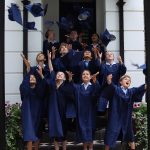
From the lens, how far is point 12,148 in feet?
23.7

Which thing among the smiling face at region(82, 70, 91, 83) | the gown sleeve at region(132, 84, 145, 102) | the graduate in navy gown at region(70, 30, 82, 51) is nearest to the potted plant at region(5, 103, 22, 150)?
the smiling face at region(82, 70, 91, 83)

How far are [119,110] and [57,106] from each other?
105 cm

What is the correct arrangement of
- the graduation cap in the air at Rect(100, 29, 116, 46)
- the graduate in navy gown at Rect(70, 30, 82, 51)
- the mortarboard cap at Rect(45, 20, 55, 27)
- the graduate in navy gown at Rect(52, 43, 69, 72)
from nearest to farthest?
the graduate in navy gown at Rect(52, 43, 69, 72)
the graduation cap in the air at Rect(100, 29, 116, 46)
the graduate in navy gown at Rect(70, 30, 82, 51)
the mortarboard cap at Rect(45, 20, 55, 27)

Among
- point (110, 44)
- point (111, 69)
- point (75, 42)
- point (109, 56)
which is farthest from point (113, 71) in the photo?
point (110, 44)

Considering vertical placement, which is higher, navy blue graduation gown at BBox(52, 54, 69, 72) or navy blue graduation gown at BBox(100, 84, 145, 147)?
navy blue graduation gown at BBox(52, 54, 69, 72)

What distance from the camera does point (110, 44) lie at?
9047mm

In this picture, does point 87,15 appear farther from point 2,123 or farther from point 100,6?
point 2,123

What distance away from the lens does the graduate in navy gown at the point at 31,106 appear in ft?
22.8

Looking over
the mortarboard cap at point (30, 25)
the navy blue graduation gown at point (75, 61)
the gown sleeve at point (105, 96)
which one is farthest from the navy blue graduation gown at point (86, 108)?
the mortarboard cap at point (30, 25)

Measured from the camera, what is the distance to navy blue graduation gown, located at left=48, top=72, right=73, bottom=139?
6887 mm

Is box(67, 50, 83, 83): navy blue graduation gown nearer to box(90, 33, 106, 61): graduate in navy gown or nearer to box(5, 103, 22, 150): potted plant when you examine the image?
box(90, 33, 106, 61): graduate in navy gown

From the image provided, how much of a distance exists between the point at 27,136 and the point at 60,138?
21.9 inches

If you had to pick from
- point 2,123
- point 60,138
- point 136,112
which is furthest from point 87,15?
point 2,123

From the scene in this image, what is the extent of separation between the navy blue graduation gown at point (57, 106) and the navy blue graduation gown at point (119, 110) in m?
0.63
